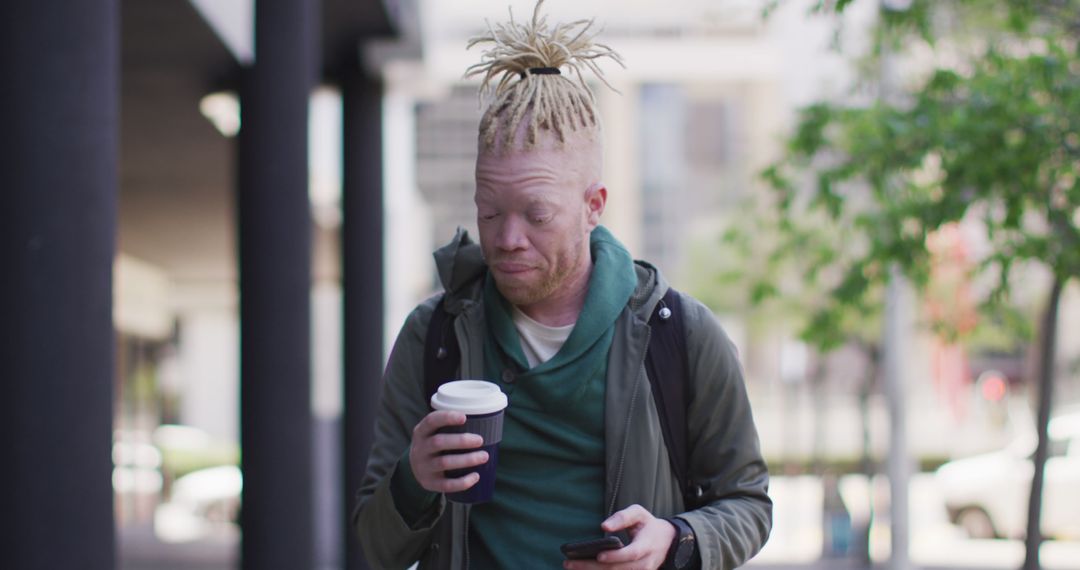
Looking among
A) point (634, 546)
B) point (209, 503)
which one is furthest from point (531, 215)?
point (209, 503)

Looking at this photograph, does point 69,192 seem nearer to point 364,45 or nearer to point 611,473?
point 611,473

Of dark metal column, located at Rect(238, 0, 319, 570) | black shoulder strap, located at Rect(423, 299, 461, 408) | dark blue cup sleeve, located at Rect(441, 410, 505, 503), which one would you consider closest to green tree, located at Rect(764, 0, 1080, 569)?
dark metal column, located at Rect(238, 0, 319, 570)

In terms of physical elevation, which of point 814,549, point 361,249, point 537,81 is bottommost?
point 814,549

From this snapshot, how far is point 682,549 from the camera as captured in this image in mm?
2084

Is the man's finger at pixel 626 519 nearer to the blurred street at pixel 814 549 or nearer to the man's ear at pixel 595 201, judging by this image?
the man's ear at pixel 595 201

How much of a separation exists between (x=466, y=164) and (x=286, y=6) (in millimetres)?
56294

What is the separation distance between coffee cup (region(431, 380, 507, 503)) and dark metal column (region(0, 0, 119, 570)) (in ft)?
4.07

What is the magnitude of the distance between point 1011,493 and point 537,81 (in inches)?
558

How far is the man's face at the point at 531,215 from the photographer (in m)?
2.16

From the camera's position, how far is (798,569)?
37.1ft

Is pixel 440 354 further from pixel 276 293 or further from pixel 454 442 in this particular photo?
pixel 276 293

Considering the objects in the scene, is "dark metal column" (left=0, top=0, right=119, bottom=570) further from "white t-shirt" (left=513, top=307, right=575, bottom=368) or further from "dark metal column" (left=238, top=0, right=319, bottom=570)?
"dark metal column" (left=238, top=0, right=319, bottom=570)

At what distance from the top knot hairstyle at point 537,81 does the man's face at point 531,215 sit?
39 millimetres

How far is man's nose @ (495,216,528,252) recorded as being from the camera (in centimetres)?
215
